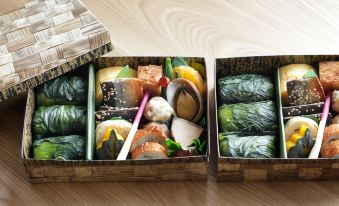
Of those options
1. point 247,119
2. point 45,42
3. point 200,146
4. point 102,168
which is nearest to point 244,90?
point 247,119

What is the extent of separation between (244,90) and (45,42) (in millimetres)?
459

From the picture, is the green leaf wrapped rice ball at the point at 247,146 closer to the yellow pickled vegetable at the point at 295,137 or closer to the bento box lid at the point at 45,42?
the yellow pickled vegetable at the point at 295,137

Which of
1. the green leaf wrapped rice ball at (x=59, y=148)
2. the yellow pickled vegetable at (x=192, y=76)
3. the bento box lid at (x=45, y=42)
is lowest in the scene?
the green leaf wrapped rice ball at (x=59, y=148)

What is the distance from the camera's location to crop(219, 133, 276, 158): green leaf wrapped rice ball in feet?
3.77

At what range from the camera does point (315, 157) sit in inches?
44.4

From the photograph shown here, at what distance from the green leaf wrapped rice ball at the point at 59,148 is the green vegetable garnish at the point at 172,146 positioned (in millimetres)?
176

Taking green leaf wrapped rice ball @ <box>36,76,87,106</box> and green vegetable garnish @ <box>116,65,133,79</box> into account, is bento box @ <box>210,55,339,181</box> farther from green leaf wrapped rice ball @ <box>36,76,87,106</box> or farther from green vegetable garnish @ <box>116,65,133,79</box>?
green leaf wrapped rice ball @ <box>36,76,87,106</box>

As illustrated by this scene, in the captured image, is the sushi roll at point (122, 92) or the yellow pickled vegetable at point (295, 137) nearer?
the yellow pickled vegetable at point (295, 137)

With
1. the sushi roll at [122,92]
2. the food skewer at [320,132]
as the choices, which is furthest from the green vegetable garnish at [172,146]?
the food skewer at [320,132]

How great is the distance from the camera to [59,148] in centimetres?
118

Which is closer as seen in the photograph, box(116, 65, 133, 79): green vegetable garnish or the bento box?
the bento box

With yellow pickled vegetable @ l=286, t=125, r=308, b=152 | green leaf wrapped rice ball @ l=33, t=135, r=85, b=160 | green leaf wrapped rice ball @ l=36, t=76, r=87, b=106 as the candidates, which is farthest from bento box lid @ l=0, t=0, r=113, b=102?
yellow pickled vegetable @ l=286, t=125, r=308, b=152

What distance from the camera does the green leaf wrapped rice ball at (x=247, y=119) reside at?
1.20 m

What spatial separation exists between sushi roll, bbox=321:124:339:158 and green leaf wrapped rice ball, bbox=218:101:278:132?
104mm
